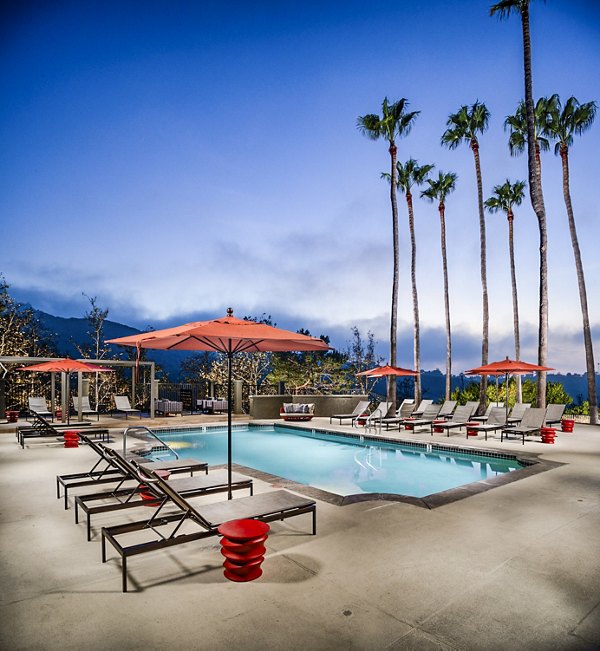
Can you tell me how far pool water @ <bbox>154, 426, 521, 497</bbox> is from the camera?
8289 millimetres

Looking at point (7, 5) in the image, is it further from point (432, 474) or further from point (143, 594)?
point (432, 474)

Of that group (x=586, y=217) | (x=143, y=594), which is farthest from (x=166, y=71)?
(x=586, y=217)

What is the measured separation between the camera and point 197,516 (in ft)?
12.3

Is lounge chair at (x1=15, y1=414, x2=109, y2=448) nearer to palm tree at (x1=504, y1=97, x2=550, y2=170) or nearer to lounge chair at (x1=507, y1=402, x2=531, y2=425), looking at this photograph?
lounge chair at (x1=507, y1=402, x2=531, y2=425)

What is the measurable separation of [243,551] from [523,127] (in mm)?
20917

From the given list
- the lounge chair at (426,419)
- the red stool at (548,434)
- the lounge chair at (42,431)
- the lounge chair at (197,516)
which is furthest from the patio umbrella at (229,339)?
the lounge chair at (426,419)

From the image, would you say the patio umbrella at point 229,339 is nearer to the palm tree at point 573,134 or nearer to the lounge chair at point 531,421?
the lounge chair at point 531,421

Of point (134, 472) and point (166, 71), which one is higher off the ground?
point (166, 71)

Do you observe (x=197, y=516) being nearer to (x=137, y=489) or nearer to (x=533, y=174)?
(x=137, y=489)

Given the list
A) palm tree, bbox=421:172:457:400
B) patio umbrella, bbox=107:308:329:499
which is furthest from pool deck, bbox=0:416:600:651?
palm tree, bbox=421:172:457:400

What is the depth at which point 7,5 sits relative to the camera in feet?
31.0

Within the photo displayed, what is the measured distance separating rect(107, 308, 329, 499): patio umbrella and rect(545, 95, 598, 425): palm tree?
15.0 metres

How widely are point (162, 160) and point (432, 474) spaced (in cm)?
3659

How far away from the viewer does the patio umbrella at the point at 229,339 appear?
183 inches
